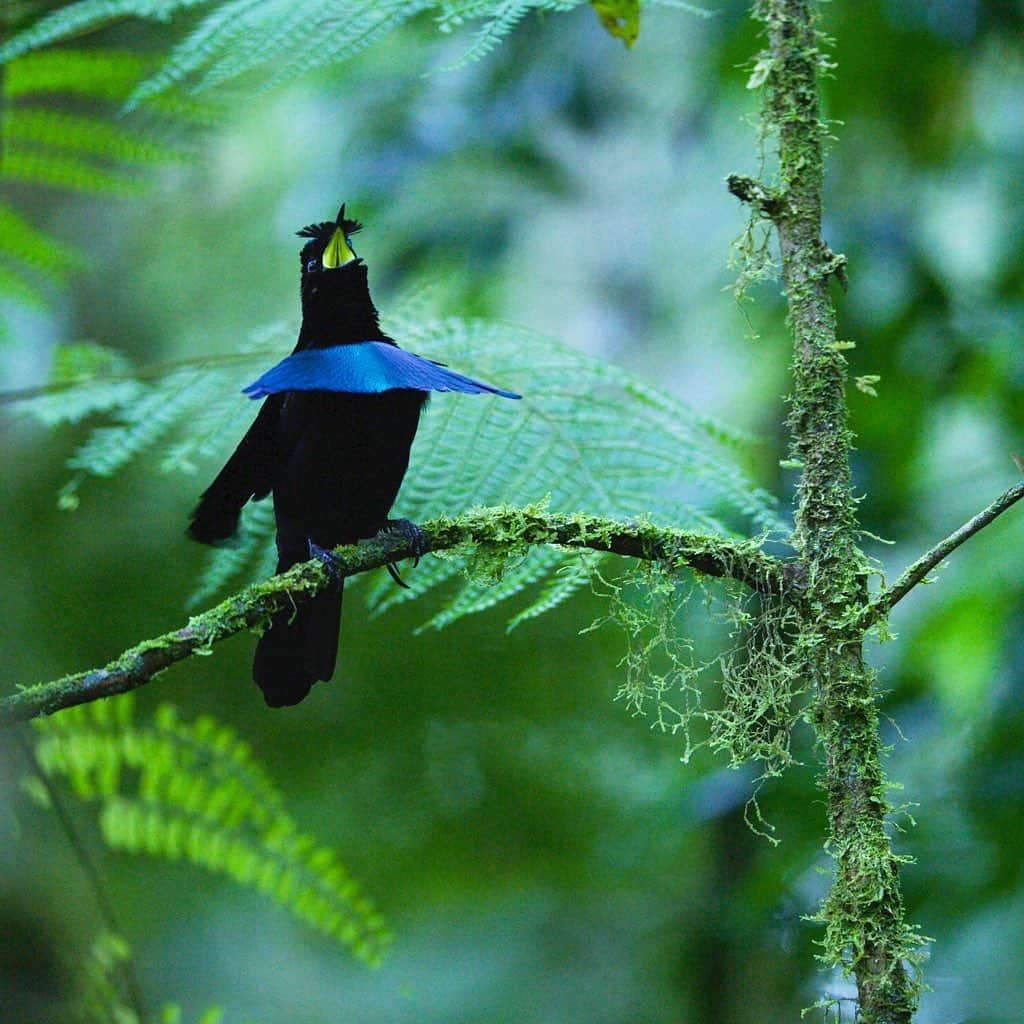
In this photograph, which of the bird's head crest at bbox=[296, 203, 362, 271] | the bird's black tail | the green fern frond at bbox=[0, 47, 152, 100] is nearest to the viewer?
the bird's black tail

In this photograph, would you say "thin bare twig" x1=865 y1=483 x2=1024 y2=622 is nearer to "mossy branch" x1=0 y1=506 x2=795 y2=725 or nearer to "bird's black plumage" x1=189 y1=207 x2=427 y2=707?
"mossy branch" x1=0 y1=506 x2=795 y2=725

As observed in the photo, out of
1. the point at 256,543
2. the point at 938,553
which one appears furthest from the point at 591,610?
the point at 938,553

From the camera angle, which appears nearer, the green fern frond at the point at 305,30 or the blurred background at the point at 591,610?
the green fern frond at the point at 305,30

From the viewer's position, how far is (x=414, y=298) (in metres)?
2.67

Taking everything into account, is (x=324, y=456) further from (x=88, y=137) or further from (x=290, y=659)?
(x=88, y=137)

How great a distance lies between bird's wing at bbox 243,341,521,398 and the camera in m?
1.61

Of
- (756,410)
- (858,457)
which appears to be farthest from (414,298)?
(756,410)

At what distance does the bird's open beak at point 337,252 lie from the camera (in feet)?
7.25

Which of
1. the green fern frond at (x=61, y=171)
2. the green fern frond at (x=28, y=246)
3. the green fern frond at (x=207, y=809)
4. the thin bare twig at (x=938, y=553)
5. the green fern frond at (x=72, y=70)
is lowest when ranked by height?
the green fern frond at (x=207, y=809)

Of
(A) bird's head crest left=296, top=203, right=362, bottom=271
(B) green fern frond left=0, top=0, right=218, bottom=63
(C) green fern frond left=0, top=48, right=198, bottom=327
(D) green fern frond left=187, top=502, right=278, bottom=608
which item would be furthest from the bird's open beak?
(C) green fern frond left=0, top=48, right=198, bottom=327

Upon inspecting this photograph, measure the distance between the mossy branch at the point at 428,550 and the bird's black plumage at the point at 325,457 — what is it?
57 cm

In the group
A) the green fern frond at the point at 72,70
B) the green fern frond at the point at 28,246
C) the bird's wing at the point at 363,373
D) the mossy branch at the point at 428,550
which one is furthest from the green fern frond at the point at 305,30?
the green fern frond at the point at 28,246

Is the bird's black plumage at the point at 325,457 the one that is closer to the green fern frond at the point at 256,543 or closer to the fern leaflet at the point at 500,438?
the fern leaflet at the point at 500,438

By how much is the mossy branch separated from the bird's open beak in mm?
840
